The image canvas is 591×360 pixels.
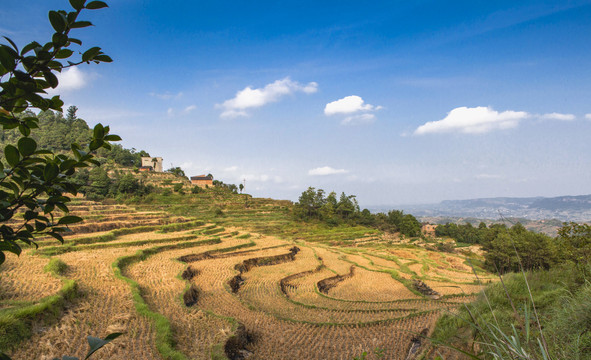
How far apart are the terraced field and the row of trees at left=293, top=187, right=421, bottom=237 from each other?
34.0 meters

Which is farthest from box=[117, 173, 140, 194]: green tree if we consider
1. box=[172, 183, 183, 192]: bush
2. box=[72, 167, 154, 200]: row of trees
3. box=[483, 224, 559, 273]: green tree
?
box=[483, 224, 559, 273]: green tree

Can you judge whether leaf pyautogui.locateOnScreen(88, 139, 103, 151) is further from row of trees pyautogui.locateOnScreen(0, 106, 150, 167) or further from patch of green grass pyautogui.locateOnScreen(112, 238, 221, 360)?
row of trees pyautogui.locateOnScreen(0, 106, 150, 167)

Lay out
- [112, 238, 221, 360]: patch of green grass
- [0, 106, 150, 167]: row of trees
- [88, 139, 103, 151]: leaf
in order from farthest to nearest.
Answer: [0, 106, 150, 167]: row of trees < [112, 238, 221, 360]: patch of green grass < [88, 139, 103, 151]: leaf

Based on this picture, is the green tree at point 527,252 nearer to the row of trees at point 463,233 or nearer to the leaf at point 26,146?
the row of trees at point 463,233

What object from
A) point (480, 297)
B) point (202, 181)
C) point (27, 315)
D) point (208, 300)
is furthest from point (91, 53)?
point (202, 181)

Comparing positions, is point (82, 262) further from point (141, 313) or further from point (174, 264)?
point (141, 313)

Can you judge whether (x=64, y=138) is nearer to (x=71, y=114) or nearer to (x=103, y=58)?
(x=71, y=114)

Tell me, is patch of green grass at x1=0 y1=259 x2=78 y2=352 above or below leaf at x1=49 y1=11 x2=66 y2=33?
below

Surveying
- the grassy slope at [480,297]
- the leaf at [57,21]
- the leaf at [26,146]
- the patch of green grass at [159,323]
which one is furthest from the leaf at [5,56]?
the patch of green grass at [159,323]

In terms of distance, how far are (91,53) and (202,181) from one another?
249 ft

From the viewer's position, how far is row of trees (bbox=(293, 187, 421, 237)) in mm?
61250

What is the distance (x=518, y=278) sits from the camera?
10000mm

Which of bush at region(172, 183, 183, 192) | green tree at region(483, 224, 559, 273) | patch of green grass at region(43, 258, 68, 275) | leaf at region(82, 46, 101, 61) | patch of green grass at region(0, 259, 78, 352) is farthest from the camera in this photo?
bush at region(172, 183, 183, 192)

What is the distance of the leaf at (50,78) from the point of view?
4.94ft
